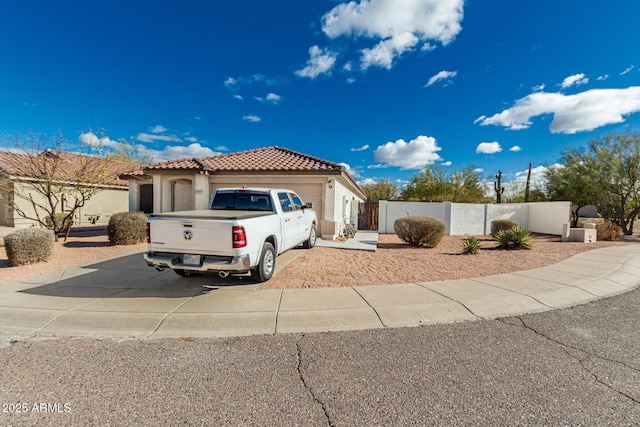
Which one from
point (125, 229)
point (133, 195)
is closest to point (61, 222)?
point (133, 195)

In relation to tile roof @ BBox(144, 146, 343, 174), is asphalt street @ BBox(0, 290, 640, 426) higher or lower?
lower

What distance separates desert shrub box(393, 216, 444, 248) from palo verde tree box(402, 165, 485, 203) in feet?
54.7

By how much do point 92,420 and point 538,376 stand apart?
4131 millimetres

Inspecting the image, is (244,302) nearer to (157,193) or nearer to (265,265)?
(265,265)

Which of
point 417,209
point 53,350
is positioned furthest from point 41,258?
point 417,209

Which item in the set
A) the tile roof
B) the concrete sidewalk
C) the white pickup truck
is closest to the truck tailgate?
the white pickup truck

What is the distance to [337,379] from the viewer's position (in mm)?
2828

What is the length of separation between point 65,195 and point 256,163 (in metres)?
9.03

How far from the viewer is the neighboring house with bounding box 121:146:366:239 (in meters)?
12.4

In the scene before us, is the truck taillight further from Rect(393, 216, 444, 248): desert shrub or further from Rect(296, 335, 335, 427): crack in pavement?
Rect(393, 216, 444, 248): desert shrub

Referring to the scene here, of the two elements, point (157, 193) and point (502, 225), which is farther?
point (157, 193)

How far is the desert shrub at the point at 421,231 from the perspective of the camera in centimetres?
1091

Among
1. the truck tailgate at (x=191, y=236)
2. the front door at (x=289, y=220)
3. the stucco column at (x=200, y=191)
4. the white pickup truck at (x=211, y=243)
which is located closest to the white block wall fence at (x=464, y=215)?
the front door at (x=289, y=220)

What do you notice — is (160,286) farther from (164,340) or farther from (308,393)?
(308,393)
